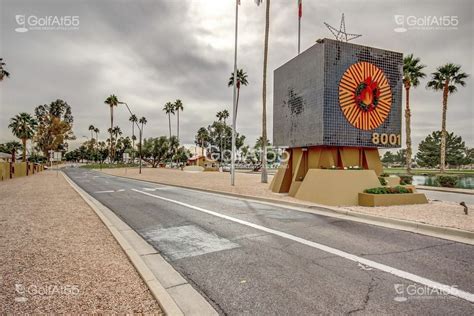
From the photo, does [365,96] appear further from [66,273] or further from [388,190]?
[66,273]

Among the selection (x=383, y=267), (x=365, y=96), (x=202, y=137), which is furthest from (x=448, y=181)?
(x=202, y=137)

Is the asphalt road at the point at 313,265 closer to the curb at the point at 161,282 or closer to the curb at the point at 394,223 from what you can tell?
the curb at the point at 161,282

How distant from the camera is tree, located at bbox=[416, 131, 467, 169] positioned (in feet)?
280

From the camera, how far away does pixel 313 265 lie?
4.91 m

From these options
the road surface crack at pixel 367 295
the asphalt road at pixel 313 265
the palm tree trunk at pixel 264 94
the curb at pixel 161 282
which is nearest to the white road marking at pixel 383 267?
the asphalt road at pixel 313 265

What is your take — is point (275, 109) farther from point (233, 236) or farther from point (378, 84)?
point (233, 236)

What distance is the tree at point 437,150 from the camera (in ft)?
280

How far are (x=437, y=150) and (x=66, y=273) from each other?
341ft

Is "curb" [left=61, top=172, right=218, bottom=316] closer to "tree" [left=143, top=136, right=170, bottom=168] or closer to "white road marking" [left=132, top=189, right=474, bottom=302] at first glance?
"white road marking" [left=132, top=189, right=474, bottom=302]

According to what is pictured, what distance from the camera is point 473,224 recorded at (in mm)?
7691

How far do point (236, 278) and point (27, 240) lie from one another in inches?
207

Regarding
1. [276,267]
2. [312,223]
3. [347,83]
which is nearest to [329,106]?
[347,83]

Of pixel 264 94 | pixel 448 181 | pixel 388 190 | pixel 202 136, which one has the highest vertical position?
pixel 202 136

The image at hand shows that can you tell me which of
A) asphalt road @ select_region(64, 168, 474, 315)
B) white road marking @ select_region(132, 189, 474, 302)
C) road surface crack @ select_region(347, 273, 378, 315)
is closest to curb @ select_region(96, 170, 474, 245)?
asphalt road @ select_region(64, 168, 474, 315)
